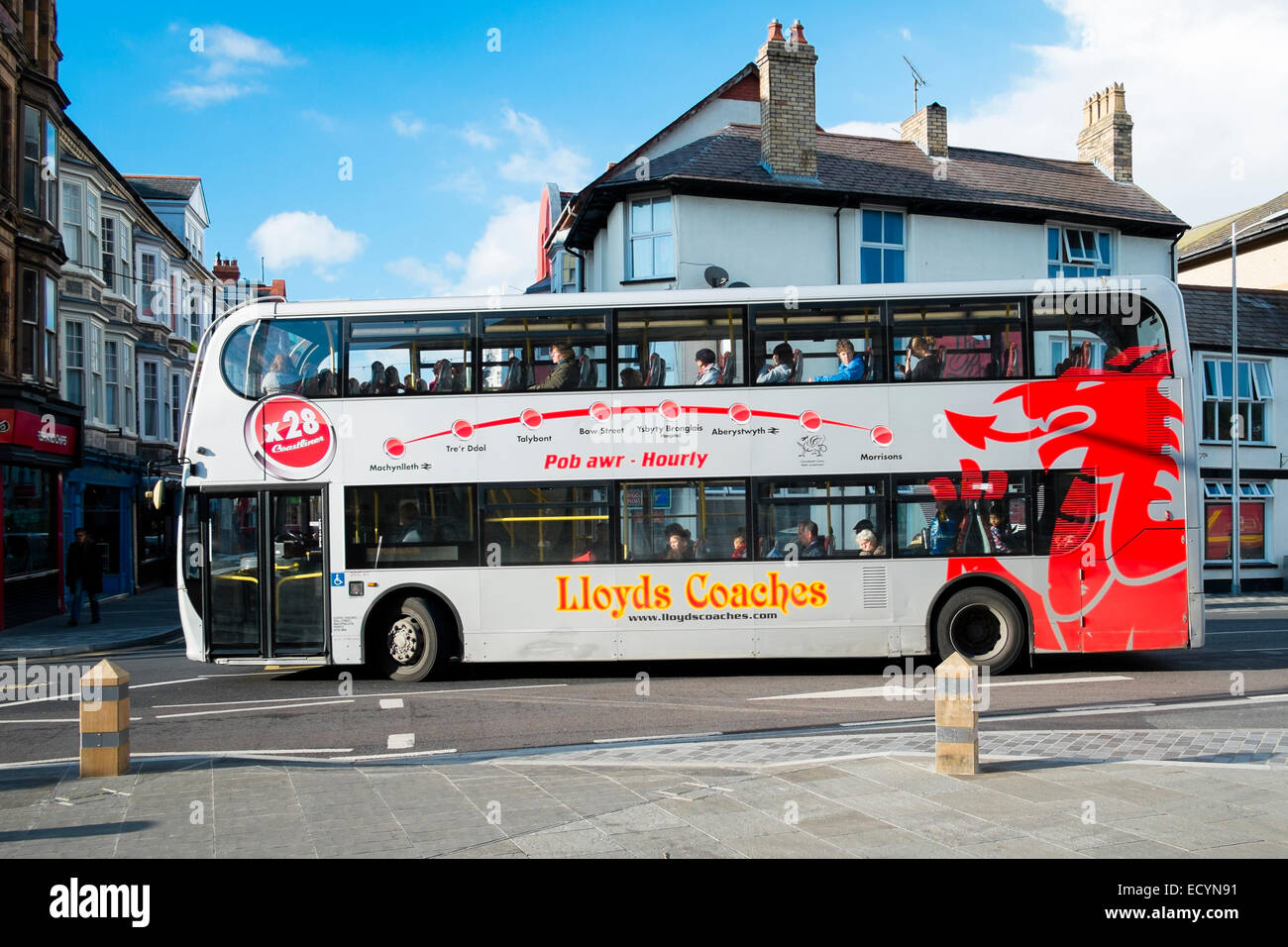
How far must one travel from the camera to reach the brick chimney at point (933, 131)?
1105 inches

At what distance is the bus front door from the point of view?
12352mm

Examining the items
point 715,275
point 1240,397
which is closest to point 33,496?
point 715,275

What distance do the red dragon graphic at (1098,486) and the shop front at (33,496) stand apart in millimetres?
17975

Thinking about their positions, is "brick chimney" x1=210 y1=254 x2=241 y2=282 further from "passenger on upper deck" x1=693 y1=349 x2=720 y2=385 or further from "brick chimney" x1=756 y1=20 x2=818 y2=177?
"passenger on upper deck" x1=693 y1=349 x2=720 y2=385

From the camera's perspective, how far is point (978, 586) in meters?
12.4

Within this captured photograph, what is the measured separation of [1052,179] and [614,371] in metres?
20.6

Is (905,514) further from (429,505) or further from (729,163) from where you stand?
(729,163)

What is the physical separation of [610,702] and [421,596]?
297 centimetres

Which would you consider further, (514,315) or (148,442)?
(148,442)

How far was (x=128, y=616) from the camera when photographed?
2319 cm


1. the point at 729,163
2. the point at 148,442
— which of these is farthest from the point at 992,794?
the point at 148,442

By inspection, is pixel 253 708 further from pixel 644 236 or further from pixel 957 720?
pixel 644 236

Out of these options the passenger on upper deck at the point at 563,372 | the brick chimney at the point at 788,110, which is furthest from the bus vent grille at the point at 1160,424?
the brick chimney at the point at 788,110
